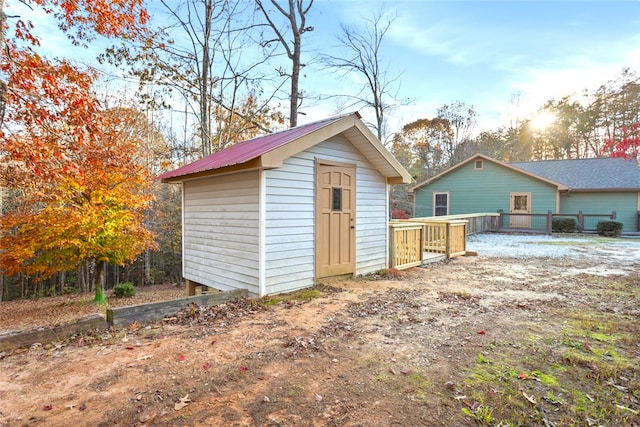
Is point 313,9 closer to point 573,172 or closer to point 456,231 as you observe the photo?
point 456,231

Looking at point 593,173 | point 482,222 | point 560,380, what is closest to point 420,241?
point 560,380

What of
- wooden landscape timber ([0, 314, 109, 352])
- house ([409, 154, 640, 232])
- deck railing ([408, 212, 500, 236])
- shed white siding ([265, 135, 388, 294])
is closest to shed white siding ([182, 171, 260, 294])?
shed white siding ([265, 135, 388, 294])

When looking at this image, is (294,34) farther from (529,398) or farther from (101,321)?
(529,398)

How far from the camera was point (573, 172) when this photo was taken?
1839 centimetres

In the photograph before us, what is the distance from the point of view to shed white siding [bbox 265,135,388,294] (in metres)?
5.24

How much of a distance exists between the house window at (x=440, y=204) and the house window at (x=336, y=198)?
15797 millimetres

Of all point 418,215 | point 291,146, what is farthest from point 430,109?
point 291,146

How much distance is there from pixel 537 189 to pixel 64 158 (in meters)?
19.6

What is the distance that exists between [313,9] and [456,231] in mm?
10367

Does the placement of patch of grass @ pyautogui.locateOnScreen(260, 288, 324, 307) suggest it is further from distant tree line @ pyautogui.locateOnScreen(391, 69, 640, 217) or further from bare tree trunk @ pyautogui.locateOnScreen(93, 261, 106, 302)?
distant tree line @ pyautogui.locateOnScreen(391, 69, 640, 217)

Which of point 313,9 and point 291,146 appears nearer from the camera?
point 291,146

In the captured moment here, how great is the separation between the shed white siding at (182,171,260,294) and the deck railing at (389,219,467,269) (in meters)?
3.55

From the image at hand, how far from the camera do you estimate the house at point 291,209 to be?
518cm

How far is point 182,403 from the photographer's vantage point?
2.27 m
